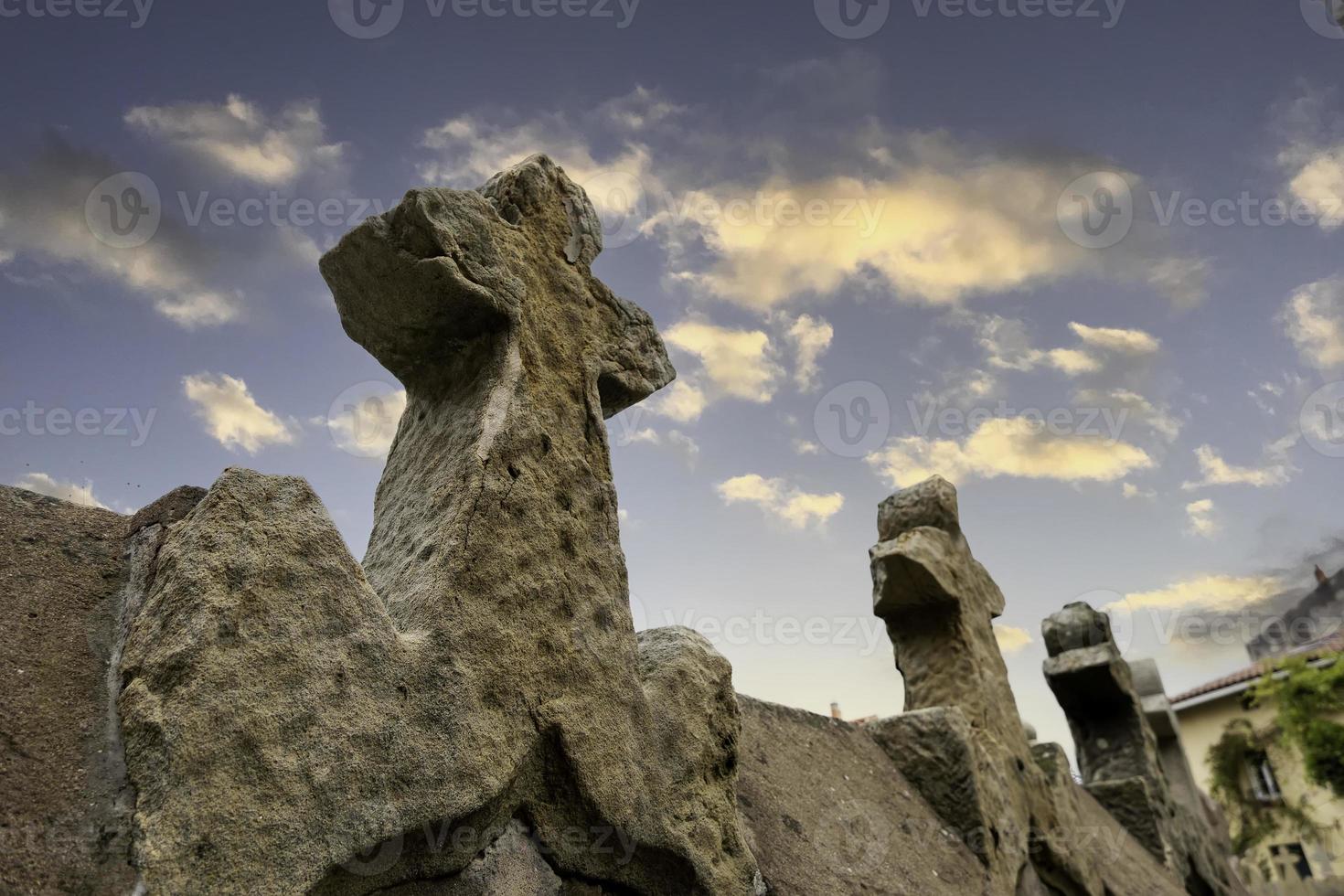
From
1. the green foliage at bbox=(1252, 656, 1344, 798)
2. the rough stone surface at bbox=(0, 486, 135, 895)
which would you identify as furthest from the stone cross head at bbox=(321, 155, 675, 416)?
the green foliage at bbox=(1252, 656, 1344, 798)

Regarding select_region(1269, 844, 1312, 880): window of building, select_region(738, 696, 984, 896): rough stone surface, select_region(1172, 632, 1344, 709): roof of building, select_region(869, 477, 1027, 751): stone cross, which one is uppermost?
select_region(1172, 632, 1344, 709): roof of building

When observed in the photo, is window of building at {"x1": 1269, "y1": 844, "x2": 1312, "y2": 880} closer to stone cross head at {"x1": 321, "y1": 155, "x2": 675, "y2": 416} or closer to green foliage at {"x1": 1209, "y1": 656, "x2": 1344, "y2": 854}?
green foliage at {"x1": 1209, "y1": 656, "x2": 1344, "y2": 854}

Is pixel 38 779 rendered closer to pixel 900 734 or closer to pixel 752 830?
pixel 752 830

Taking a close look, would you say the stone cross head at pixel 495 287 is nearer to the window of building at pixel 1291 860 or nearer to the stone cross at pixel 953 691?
the stone cross at pixel 953 691

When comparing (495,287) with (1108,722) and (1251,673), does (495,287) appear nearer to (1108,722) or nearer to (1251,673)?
(1108,722)

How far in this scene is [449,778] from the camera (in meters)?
1.58

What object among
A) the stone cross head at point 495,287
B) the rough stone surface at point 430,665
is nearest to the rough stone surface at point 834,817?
the rough stone surface at point 430,665

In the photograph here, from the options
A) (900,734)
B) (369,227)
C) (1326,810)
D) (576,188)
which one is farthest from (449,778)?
(1326,810)

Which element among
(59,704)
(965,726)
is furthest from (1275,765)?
(59,704)

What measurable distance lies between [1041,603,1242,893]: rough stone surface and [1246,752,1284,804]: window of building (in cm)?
1504

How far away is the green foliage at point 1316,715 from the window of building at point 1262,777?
8.16 feet

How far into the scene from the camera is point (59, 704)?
1.45 m

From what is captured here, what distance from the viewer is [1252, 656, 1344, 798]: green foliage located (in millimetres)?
16000

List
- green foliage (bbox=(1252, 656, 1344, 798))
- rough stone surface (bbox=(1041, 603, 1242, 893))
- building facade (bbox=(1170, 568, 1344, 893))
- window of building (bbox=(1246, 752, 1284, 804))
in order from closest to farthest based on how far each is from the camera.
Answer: rough stone surface (bbox=(1041, 603, 1242, 893)), green foliage (bbox=(1252, 656, 1344, 798)), building facade (bbox=(1170, 568, 1344, 893)), window of building (bbox=(1246, 752, 1284, 804))
